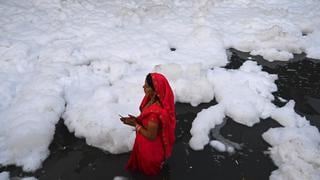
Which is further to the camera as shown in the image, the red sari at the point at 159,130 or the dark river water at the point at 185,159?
the dark river water at the point at 185,159

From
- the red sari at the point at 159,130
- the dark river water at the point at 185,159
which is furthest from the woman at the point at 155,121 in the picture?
the dark river water at the point at 185,159

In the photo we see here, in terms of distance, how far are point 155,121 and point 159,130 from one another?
0.58ft

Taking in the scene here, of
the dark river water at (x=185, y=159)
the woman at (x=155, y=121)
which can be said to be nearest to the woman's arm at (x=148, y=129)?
the woman at (x=155, y=121)

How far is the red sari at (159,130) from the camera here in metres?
3.14

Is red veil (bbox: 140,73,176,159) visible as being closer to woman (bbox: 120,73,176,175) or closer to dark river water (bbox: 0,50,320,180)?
woman (bbox: 120,73,176,175)

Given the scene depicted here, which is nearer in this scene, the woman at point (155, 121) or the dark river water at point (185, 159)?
the woman at point (155, 121)

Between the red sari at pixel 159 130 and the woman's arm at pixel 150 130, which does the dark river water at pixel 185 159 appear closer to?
the red sari at pixel 159 130

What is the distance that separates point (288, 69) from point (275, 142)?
2383 mm

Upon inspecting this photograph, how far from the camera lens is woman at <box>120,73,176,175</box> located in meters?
3.13

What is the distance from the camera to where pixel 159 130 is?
3.24 metres

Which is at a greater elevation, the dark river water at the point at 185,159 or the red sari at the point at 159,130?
the red sari at the point at 159,130

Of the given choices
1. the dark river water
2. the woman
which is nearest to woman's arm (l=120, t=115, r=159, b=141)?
the woman

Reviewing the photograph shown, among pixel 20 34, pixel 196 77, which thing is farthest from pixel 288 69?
pixel 20 34

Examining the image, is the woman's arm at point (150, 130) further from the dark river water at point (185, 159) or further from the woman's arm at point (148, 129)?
the dark river water at point (185, 159)
